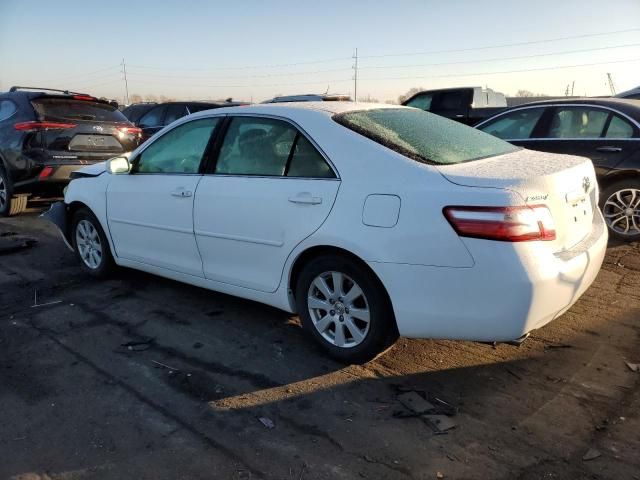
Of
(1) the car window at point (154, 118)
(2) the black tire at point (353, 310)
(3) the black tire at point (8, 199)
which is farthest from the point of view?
(1) the car window at point (154, 118)

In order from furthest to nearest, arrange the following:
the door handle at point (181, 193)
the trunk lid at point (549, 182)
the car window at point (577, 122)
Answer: the car window at point (577, 122) → the door handle at point (181, 193) → the trunk lid at point (549, 182)

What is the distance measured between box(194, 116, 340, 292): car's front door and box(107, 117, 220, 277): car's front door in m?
0.18

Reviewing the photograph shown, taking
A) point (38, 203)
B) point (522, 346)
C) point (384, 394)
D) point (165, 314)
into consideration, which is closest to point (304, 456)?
point (384, 394)

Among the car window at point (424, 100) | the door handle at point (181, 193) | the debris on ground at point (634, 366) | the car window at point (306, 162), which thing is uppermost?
the car window at point (424, 100)

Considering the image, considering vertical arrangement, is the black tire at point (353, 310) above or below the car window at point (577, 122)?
below

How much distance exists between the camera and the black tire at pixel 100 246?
505cm

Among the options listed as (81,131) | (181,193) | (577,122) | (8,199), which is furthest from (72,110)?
(577,122)

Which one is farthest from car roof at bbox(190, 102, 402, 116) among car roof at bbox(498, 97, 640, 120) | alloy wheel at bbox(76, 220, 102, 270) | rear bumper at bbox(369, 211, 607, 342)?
car roof at bbox(498, 97, 640, 120)

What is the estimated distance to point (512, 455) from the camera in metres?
2.54

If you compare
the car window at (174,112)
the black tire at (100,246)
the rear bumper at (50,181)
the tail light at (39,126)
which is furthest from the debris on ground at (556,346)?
the car window at (174,112)

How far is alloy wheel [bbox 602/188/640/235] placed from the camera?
5.89m

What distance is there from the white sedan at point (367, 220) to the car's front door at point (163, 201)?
1cm

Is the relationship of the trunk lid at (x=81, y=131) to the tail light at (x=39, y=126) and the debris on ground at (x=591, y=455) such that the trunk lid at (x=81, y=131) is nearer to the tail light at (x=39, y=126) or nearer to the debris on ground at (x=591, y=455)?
the tail light at (x=39, y=126)

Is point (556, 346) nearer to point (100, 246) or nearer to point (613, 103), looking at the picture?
point (613, 103)
